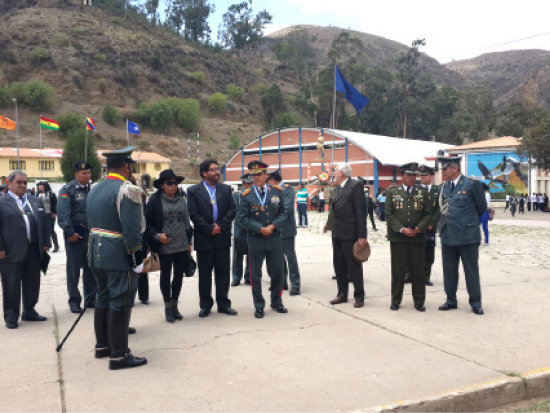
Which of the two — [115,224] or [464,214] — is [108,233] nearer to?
[115,224]

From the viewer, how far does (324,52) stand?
18625cm

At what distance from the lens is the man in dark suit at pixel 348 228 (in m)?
6.39

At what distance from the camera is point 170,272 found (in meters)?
5.95

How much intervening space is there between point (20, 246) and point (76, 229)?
73 cm

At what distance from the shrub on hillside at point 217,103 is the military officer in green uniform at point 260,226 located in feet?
285

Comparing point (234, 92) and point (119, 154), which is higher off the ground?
point (234, 92)

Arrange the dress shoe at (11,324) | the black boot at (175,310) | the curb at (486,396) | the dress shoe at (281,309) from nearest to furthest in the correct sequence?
1. the curb at (486,396)
2. the dress shoe at (11,324)
3. the black boot at (175,310)
4. the dress shoe at (281,309)

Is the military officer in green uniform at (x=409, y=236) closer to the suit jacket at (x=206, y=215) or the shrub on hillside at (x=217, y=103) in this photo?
the suit jacket at (x=206, y=215)

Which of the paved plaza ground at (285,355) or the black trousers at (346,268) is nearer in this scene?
the paved plaza ground at (285,355)

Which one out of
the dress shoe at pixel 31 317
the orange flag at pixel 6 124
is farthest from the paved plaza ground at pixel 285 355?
the orange flag at pixel 6 124

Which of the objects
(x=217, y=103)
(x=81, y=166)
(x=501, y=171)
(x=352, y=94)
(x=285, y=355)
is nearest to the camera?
(x=285, y=355)

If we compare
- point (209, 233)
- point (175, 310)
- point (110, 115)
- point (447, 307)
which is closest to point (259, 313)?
point (175, 310)

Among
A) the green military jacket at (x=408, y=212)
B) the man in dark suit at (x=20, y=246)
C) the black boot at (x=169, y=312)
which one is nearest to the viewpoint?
the man in dark suit at (x=20, y=246)

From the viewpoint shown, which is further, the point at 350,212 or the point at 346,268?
the point at 346,268
